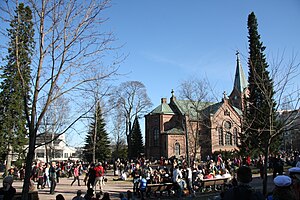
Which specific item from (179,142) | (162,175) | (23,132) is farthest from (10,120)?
(179,142)

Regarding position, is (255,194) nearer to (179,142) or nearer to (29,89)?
→ (29,89)

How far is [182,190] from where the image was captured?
51.9ft

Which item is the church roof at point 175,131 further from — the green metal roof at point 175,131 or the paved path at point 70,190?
the paved path at point 70,190

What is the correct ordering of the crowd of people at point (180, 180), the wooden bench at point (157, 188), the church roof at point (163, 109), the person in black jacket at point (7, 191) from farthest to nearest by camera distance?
the church roof at point (163, 109)
the wooden bench at point (157, 188)
the person in black jacket at point (7, 191)
the crowd of people at point (180, 180)

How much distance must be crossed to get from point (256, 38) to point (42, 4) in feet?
94.3

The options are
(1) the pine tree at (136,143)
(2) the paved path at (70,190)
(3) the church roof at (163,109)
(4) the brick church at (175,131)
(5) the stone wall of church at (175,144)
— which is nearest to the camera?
(2) the paved path at (70,190)

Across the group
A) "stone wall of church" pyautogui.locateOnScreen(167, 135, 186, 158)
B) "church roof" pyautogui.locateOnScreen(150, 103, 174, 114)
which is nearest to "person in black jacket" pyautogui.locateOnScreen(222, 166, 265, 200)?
"stone wall of church" pyautogui.locateOnScreen(167, 135, 186, 158)

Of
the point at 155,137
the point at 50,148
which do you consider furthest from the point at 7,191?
the point at 155,137

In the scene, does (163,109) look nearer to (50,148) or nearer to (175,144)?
(175,144)

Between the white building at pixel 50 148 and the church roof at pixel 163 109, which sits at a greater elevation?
the church roof at pixel 163 109

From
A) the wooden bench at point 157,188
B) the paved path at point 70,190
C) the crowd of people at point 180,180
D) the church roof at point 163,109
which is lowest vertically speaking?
the paved path at point 70,190

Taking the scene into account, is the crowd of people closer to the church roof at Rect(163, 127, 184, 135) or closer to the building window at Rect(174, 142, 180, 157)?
the building window at Rect(174, 142, 180, 157)

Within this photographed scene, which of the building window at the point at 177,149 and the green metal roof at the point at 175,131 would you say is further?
the green metal roof at the point at 175,131

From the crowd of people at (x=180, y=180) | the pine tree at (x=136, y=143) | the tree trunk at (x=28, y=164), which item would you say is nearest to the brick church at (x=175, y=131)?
the pine tree at (x=136, y=143)
